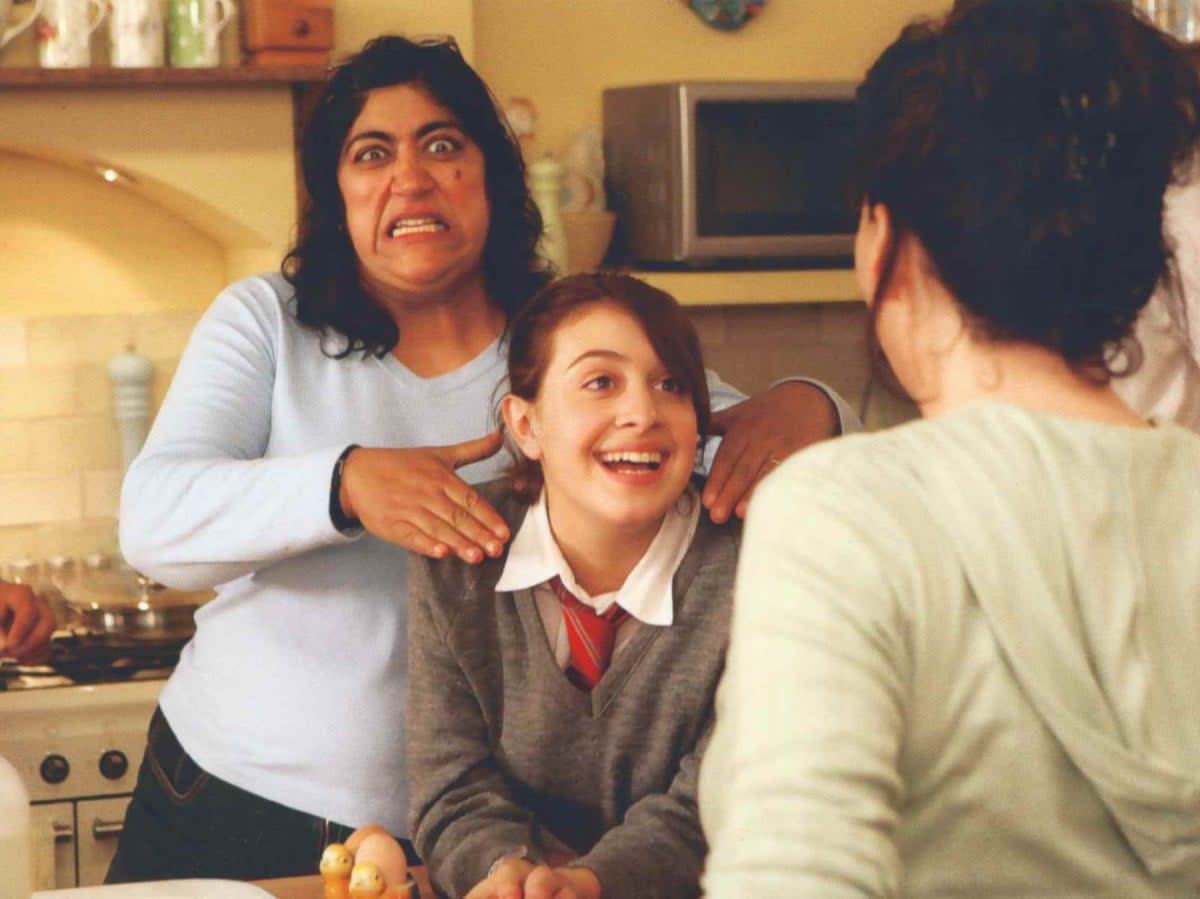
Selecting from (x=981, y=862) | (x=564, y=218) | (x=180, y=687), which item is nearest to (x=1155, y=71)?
(x=981, y=862)

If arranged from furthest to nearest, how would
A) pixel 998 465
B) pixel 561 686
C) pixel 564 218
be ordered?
1. pixel 564 218
2. pixel 561 686
3. pixel 998 465

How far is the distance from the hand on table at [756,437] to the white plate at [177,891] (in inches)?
22.7

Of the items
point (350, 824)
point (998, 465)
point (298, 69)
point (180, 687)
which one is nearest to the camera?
point (998, 465)

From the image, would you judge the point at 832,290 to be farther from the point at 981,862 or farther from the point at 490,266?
the point at 981,862

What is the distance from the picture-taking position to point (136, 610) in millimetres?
2750

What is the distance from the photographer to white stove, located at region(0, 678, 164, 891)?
2576 millimetres

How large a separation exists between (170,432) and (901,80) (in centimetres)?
107

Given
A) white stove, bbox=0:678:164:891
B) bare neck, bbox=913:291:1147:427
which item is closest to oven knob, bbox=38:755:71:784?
white stove, bbox=0:678:164:891

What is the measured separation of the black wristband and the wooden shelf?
4.01 ft

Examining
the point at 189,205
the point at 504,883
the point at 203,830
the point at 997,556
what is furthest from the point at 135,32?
the point at 997,556

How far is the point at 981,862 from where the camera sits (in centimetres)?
83

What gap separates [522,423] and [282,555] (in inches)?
10.8

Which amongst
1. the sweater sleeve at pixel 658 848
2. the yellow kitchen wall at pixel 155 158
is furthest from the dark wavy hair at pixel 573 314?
the yellow kitchen wall at pixel 155 158

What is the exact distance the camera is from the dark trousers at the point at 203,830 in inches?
67.8
